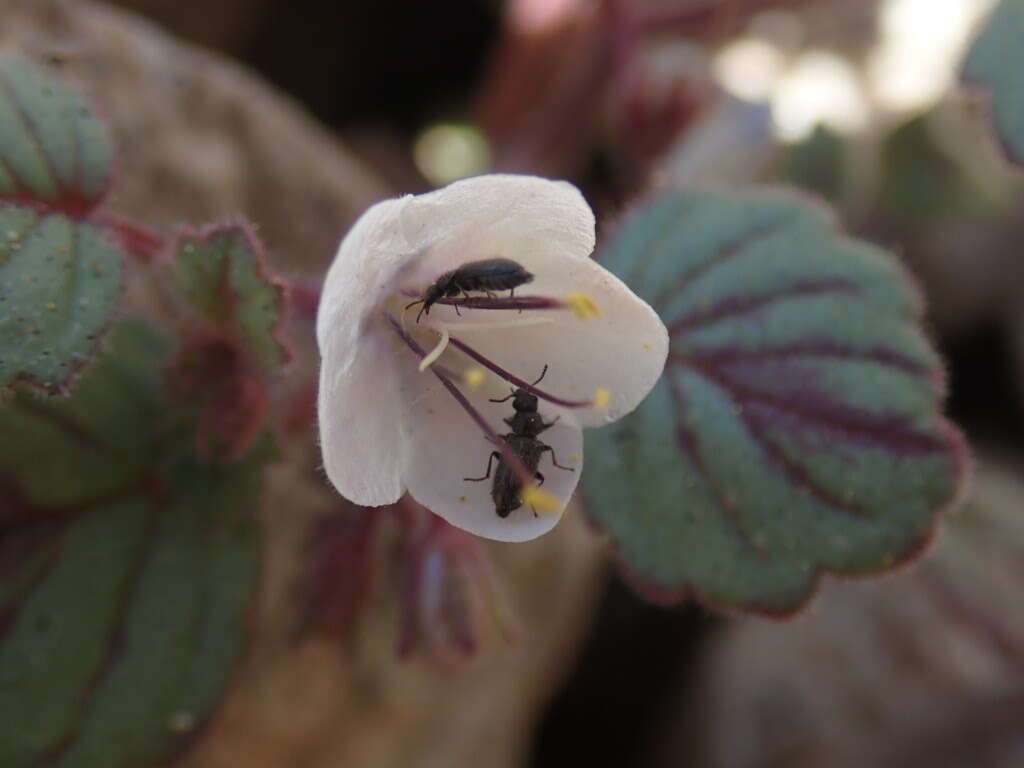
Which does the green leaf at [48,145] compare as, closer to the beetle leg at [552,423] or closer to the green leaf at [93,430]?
the green leaf at [93,430]

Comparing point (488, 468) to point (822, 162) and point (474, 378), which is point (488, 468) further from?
point (822, 162)

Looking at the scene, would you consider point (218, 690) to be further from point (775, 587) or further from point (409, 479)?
point (775, 587)

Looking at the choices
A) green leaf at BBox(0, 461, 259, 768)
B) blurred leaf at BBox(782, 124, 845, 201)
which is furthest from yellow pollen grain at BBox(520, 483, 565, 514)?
blurred leaf at BBox(782, 124, 845, 201)

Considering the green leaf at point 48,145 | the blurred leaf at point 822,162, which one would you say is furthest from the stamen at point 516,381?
the blurred leaf at point 822,162

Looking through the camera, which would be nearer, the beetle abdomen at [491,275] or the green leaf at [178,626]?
the beetle abdomen at [491,275]

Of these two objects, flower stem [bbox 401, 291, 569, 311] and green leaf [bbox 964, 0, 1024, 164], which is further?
green leaf [bbox 964, 0, 1024, 164]

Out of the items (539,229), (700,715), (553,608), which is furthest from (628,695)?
(539,229)

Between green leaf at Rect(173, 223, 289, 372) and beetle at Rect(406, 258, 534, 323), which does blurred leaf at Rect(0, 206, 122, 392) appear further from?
beetle at Rect(406, 258, 534, 323)
